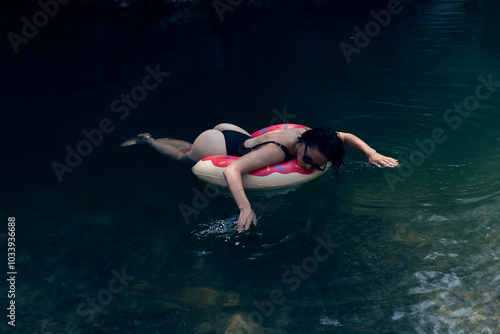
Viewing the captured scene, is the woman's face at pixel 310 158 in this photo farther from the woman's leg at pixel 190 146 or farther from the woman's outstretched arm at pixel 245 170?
the woman's leg at pixel 190 146

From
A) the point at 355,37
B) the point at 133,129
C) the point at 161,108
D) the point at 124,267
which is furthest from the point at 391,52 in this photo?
the point at 124,267

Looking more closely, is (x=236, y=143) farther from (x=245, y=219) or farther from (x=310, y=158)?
(x=245, y=219)

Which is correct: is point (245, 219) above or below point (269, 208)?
above

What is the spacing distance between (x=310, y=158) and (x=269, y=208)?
0.55 m

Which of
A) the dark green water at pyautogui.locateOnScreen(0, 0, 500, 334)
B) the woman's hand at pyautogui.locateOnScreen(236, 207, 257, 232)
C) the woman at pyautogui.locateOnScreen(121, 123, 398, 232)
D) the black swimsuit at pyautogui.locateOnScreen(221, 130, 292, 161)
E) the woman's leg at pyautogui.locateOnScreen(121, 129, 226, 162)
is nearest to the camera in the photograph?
the dark green water at pyautogui.locateOnScreen(0, 0, 500, 334)

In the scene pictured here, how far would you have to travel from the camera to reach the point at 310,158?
3818mm

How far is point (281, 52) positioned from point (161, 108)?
3.54 metres

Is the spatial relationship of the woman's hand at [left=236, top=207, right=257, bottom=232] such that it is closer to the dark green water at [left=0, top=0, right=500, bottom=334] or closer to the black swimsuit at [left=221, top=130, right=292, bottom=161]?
the dark green water at [left=0, top=0, right=500, bottom=334]

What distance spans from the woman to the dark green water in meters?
0.28

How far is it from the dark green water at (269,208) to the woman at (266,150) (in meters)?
0.28

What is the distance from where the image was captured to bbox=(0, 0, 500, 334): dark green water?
9.70ft

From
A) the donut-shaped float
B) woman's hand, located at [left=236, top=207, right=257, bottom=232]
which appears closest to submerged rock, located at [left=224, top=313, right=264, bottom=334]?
woman's hand, located at [left=236, top=207, right=257, bottom=232]

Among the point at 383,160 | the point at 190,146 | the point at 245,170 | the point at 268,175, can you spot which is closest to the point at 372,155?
the point at 383,160

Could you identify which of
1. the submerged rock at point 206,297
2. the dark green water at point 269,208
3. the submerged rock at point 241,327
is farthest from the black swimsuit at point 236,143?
the submerged rock at point 241,327
